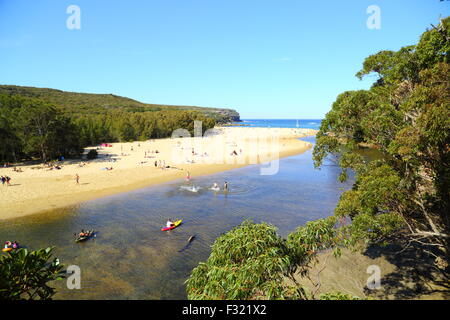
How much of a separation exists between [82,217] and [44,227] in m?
3.39

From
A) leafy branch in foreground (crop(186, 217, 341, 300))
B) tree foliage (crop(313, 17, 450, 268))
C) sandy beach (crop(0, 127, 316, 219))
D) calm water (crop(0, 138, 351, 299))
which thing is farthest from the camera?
sandy beach (crop(0, 127, 316, 219))

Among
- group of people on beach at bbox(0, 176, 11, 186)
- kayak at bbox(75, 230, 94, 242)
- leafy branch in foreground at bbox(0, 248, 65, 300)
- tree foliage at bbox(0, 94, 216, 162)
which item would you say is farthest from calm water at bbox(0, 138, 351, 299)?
tree foliage at bbox(0, 94, 216, 162)

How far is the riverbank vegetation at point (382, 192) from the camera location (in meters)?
7.68

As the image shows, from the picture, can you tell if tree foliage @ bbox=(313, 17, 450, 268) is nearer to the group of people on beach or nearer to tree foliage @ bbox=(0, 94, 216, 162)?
the group of people on beach

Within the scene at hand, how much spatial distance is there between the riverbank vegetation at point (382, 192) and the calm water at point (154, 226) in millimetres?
7493

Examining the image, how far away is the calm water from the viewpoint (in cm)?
1617

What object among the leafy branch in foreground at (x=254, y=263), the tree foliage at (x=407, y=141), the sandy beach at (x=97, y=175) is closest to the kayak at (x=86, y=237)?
the sandy beach at (x=97, y=175)

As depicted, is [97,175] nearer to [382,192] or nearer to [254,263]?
[254,263]

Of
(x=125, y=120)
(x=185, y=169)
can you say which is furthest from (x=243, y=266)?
(x=125, y=120)

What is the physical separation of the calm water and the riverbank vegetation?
7493 millimetres

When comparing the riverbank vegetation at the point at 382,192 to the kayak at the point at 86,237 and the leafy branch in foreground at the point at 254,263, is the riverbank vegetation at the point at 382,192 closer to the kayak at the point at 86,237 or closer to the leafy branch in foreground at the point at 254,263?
the leafy branch in foreground at the point at 254,263

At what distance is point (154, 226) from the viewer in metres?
24.4

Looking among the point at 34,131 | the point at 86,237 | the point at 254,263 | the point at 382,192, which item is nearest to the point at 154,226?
the point at 86,237
